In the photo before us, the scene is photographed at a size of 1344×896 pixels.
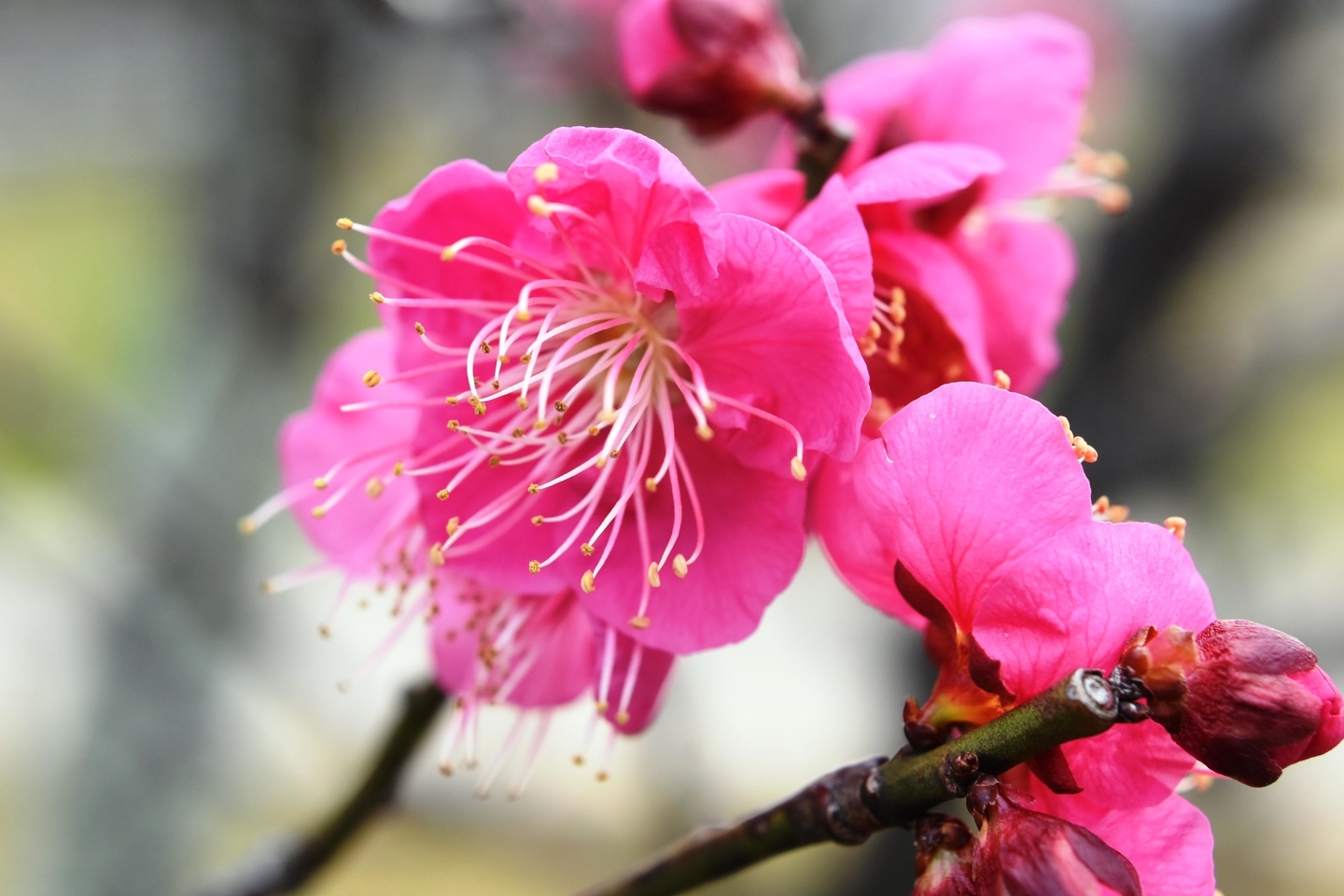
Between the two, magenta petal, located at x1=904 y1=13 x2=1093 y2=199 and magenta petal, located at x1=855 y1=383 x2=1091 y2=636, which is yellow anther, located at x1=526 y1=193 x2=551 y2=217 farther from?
magenta petal, located at x1=904 y1=13 x2=1093 y2=199

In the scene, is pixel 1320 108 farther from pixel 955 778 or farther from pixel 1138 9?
pixel 955 778

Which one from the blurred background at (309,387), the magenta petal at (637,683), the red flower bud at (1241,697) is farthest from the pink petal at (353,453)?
the red flower bud at (1241,697)

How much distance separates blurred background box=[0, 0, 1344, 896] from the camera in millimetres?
1735

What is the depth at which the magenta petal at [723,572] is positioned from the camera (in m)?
0.62

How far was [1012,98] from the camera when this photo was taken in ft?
2.52

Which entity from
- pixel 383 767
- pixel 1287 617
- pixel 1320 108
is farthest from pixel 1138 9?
pixel 383 767

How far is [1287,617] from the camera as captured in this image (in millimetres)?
1853

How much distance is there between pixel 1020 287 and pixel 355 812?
2.40 feet

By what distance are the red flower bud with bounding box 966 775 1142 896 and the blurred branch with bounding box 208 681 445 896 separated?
0.50 m

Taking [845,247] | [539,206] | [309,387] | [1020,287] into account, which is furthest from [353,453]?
[309,387]

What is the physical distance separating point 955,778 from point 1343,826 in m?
2.98

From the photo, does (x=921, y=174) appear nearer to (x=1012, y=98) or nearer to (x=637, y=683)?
(x=1012, y=98)

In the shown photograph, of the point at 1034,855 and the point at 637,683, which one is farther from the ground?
the point at 1034,855

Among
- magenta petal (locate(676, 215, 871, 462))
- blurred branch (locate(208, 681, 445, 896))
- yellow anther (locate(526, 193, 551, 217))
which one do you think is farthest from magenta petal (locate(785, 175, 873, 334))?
blurred branch (locate(208, 681, 445, 896))
